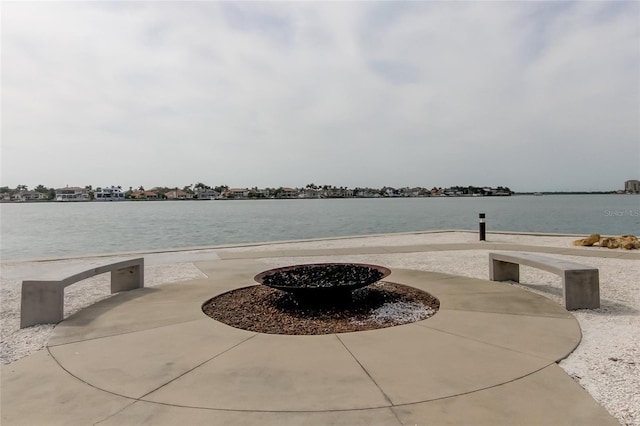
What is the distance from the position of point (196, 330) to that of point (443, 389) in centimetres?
304

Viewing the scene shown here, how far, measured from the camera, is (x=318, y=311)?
19.1ft

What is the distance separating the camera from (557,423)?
285 centimetres

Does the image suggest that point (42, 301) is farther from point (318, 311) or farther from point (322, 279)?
point (322, 279)

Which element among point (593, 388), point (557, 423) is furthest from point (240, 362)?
point (593, 388)

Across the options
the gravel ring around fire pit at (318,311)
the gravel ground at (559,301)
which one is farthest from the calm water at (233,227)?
the gravel ring around fire pit at (318,311)

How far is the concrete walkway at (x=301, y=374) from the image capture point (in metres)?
3.01

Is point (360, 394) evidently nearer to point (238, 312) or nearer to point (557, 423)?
point (557, 423)

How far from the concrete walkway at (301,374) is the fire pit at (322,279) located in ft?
3.22

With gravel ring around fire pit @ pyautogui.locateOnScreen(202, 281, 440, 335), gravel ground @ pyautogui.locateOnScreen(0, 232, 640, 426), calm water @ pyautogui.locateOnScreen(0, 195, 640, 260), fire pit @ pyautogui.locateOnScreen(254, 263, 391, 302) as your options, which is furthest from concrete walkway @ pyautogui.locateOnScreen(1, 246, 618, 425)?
calm water @ pyautogui.locateOnScreen(0, 195, 640, 260)

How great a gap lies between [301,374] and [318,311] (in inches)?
83.7

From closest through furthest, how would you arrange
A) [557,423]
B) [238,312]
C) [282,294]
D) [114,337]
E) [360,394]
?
[557,423] < [360,394] < [114,337] < [238,312] < [282,294]

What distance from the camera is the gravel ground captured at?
3578 millimetres

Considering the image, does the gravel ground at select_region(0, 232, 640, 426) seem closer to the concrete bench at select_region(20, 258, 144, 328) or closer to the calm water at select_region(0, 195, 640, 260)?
the concrete bench at select_region(20, 258, 144, 328)

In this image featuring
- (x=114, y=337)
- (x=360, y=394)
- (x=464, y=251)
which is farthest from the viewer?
(x=464, y=251)
